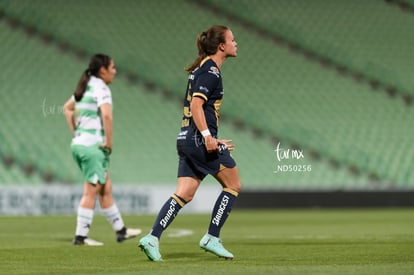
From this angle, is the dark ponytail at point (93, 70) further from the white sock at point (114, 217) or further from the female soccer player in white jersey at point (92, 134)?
the white sock at point (114, 217)

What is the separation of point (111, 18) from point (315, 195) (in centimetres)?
548

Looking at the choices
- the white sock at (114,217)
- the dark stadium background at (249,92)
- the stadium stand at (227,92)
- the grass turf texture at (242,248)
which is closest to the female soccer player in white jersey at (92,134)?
the white sock at (114,217)

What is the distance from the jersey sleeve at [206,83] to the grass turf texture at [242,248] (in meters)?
1.23

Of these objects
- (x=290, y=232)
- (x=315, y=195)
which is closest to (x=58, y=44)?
(x=315, y=195)

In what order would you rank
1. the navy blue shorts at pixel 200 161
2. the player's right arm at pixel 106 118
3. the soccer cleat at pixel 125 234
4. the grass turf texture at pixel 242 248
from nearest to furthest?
1. the grass turf texture at pixel 242 248
2. the navy blue shorts at pixel 200 161
3. the player's right arm at pixel 106 118
4. the soccer cleat at pixel 125 234

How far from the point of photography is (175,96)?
752 inches

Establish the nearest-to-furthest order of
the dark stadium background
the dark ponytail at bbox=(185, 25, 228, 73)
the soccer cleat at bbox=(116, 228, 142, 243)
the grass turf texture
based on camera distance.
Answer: the grass turf texture → the dark ponytail at bbox=(185, 25, 228, 73) → the soccer cleat at bbox=(116, 228, 142, 243) → the dark stadium background

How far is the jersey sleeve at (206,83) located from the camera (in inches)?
280

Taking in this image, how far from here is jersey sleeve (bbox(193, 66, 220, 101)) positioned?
711 cm

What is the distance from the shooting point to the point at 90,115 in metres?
9.55

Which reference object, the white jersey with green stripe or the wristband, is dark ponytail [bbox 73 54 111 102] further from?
the wristband

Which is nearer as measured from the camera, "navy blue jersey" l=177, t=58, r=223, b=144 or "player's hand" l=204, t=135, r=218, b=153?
"player's hand" l=204, t=135, r=218, b=153

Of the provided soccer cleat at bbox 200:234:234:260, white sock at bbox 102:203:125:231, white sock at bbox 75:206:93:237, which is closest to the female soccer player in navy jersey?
soccer cleat at bbox 200:234:234:260

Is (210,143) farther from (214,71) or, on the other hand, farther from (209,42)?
(209,42)
